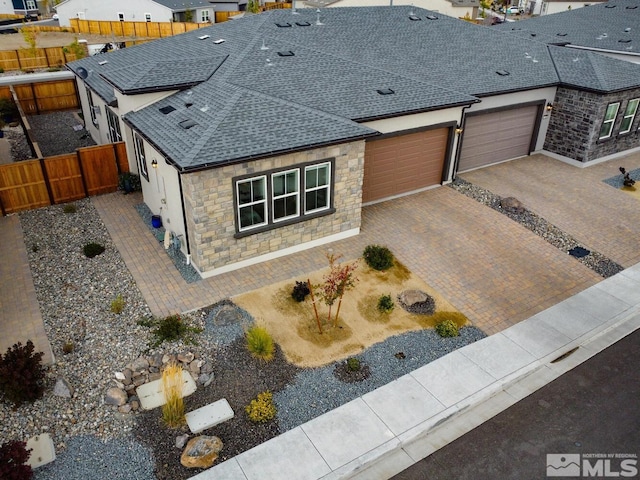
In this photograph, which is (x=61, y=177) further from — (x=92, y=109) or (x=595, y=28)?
(x=595, y=28)

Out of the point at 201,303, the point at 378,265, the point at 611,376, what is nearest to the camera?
the point at 611,376

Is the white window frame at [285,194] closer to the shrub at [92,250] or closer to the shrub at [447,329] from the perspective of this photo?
the shrub at [447,329]

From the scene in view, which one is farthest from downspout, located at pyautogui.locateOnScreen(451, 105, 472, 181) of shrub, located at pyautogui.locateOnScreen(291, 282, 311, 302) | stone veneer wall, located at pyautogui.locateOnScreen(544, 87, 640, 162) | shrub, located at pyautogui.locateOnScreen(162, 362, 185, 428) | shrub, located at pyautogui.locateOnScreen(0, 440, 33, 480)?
shrub, located at pyautogui.locateOnScreen(0, 440, 33, 480)

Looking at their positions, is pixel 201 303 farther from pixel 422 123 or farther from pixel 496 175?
pixel 496 175

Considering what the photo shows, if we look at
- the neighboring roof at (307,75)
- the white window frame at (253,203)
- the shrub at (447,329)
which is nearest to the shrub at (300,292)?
the white window frame at (253,203)

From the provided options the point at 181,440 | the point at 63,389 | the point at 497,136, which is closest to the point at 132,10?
the point at 497,136

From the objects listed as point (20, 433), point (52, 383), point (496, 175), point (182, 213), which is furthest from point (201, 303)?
point (496, 175)
